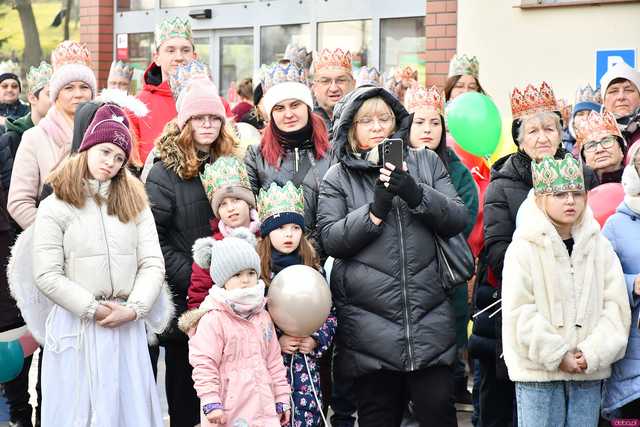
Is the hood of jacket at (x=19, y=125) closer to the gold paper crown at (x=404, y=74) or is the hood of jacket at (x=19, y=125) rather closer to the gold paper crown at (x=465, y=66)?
the gold paper crown at (x=404, y=74)

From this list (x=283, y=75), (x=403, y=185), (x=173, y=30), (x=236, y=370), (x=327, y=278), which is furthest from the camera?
(x=173, y=30)

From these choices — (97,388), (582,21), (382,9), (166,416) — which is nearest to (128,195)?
(97,388)

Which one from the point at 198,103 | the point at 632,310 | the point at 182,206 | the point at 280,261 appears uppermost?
the point at 198,103

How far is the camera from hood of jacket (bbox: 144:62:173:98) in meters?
7.10

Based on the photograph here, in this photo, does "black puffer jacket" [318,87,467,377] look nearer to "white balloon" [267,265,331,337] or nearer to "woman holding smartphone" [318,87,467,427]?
"woman holding smartphone" [318,87,467,427]

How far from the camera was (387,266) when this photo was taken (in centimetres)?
511

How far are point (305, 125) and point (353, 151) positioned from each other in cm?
79

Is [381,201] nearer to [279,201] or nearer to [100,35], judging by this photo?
[279,201]

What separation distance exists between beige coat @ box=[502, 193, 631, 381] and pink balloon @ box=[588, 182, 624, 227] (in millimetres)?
621

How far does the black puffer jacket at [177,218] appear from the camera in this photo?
5828 mm

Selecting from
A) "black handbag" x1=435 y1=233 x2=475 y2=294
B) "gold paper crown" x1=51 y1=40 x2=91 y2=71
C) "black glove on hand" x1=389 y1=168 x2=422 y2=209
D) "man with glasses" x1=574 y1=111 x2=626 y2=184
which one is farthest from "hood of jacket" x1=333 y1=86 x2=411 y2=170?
"gold paper crown" x1=51 y1=40 x2=91 y2=71

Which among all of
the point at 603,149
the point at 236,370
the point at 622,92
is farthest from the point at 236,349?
the point at 622,92

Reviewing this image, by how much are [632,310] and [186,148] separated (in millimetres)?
2582

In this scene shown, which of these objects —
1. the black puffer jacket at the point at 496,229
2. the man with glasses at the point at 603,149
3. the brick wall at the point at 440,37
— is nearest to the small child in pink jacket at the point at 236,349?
the black puffer jacket at the point at 496,229
